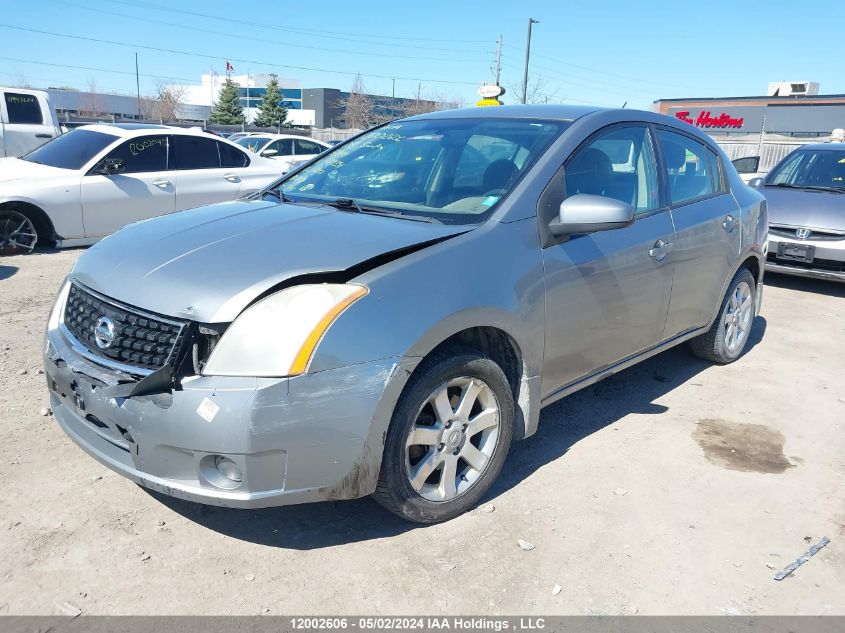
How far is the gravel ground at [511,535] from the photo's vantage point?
255 cm

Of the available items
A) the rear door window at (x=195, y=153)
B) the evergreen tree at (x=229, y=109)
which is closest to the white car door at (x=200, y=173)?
the rear door window at (x=195, y=153)

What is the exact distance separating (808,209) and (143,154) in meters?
7.78

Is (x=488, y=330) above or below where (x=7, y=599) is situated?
above

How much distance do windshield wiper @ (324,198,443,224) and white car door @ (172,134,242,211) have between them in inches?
226

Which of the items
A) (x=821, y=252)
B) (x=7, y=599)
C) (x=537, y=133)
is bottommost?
(x=7, y=599)

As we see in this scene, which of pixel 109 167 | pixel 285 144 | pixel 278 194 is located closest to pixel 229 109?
pixel 285 144

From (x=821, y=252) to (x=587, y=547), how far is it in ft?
19.3

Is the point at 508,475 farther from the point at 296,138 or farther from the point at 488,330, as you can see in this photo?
the point at 296,138

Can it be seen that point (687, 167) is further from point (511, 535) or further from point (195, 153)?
point (195, 153)

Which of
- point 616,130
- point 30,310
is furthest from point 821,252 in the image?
point 30,310

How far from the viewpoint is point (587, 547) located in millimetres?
2904

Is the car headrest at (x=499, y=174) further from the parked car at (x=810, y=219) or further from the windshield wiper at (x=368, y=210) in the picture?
the parked car at (x=810, y=219)

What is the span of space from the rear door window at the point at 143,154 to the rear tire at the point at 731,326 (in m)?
6.66

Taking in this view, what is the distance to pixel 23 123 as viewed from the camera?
38.0 ft
